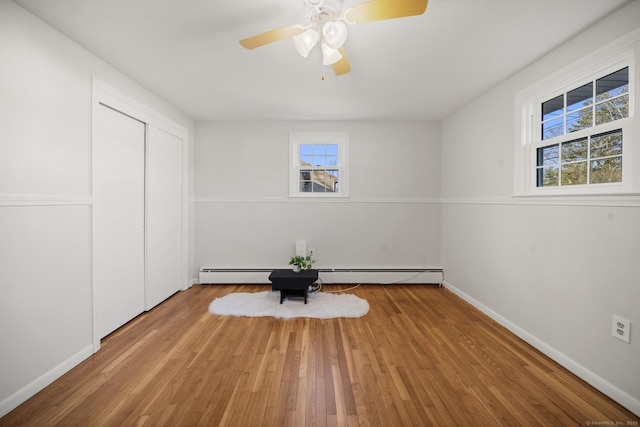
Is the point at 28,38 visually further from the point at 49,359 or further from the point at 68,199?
the point at 49,359

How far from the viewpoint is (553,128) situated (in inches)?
94.7

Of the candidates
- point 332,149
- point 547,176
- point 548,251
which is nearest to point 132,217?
point 332,149

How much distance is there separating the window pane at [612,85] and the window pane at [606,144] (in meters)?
0.27

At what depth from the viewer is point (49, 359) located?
6.27 feet

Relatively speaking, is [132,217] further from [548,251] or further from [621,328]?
[621,328]

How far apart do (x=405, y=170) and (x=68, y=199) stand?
3.94 m

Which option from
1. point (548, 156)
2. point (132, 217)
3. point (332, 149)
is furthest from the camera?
point (332, 149)

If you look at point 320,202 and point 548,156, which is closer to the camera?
point 548,156

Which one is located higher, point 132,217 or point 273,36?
point 273,36

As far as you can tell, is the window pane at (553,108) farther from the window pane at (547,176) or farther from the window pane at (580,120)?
the window pane at (547,176)

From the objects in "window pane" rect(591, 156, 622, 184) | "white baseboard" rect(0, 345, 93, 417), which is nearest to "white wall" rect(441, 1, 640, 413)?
"window pane" rect(591, 156, 622, 184)

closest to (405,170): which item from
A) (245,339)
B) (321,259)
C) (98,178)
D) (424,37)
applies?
(321,259)

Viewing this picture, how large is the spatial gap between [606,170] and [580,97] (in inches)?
24.7

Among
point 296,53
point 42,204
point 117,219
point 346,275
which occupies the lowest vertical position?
point 346,275
